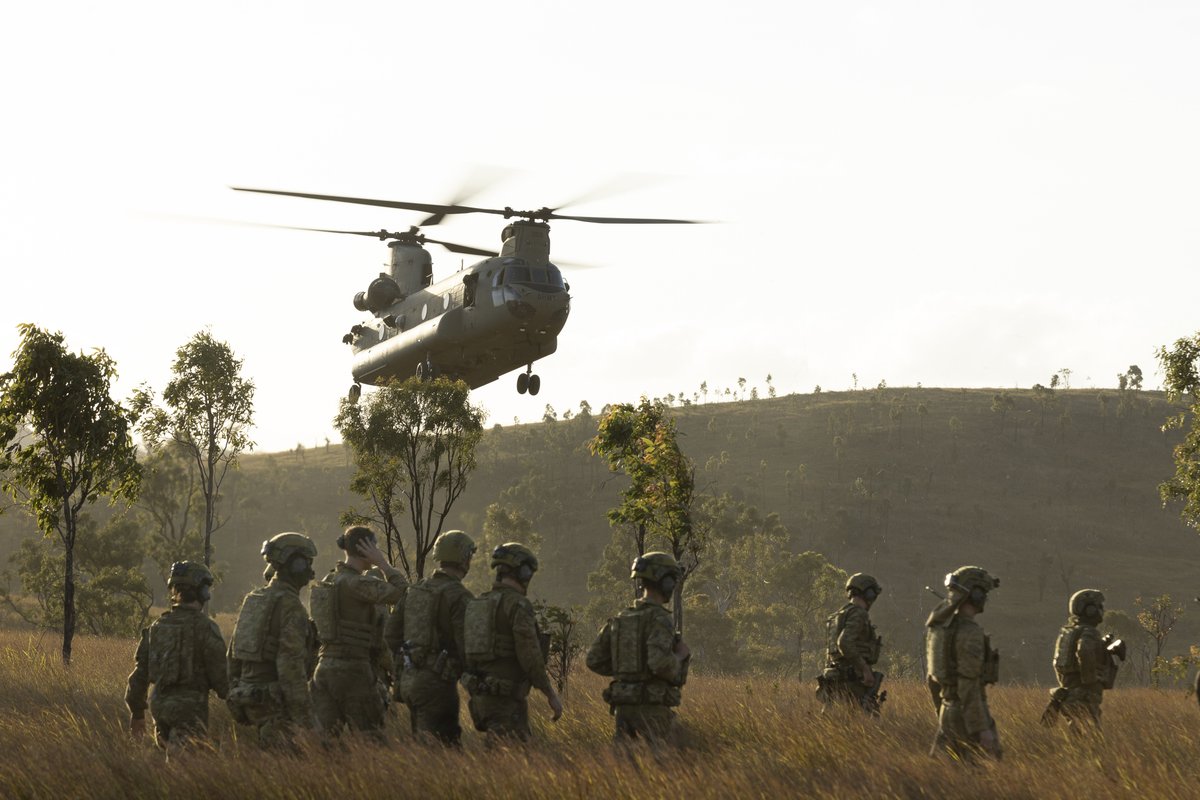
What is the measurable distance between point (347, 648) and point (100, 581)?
45119 mm

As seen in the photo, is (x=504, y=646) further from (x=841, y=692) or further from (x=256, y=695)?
(x=841, y=692)

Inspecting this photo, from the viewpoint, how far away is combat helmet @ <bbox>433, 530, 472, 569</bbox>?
10.5m

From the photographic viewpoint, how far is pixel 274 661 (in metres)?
9.98

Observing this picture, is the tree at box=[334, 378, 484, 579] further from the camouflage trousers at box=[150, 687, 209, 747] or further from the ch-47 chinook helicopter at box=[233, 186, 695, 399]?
the camouflage trousers at box=[150, 687, 209, 747]

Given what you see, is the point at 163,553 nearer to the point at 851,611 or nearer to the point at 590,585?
the point at 590,585

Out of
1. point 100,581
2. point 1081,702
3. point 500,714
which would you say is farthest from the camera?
point 100,581

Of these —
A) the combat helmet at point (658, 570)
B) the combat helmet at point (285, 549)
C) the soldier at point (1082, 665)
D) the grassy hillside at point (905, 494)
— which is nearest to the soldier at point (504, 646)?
the combat helmet at point (658, 570)

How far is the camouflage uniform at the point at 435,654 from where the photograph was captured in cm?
1073

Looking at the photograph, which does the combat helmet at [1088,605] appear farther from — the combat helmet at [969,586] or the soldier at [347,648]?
the soldier at [347,648]

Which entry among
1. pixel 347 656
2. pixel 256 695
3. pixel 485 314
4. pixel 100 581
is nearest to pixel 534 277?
pixel 485 314

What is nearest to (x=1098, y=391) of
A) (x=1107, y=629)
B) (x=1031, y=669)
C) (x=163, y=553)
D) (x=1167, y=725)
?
(x=1031, y=669)

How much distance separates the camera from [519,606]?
404 inches

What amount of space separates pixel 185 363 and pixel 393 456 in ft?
27.4

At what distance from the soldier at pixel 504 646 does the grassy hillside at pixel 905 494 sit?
100100 millimetres
